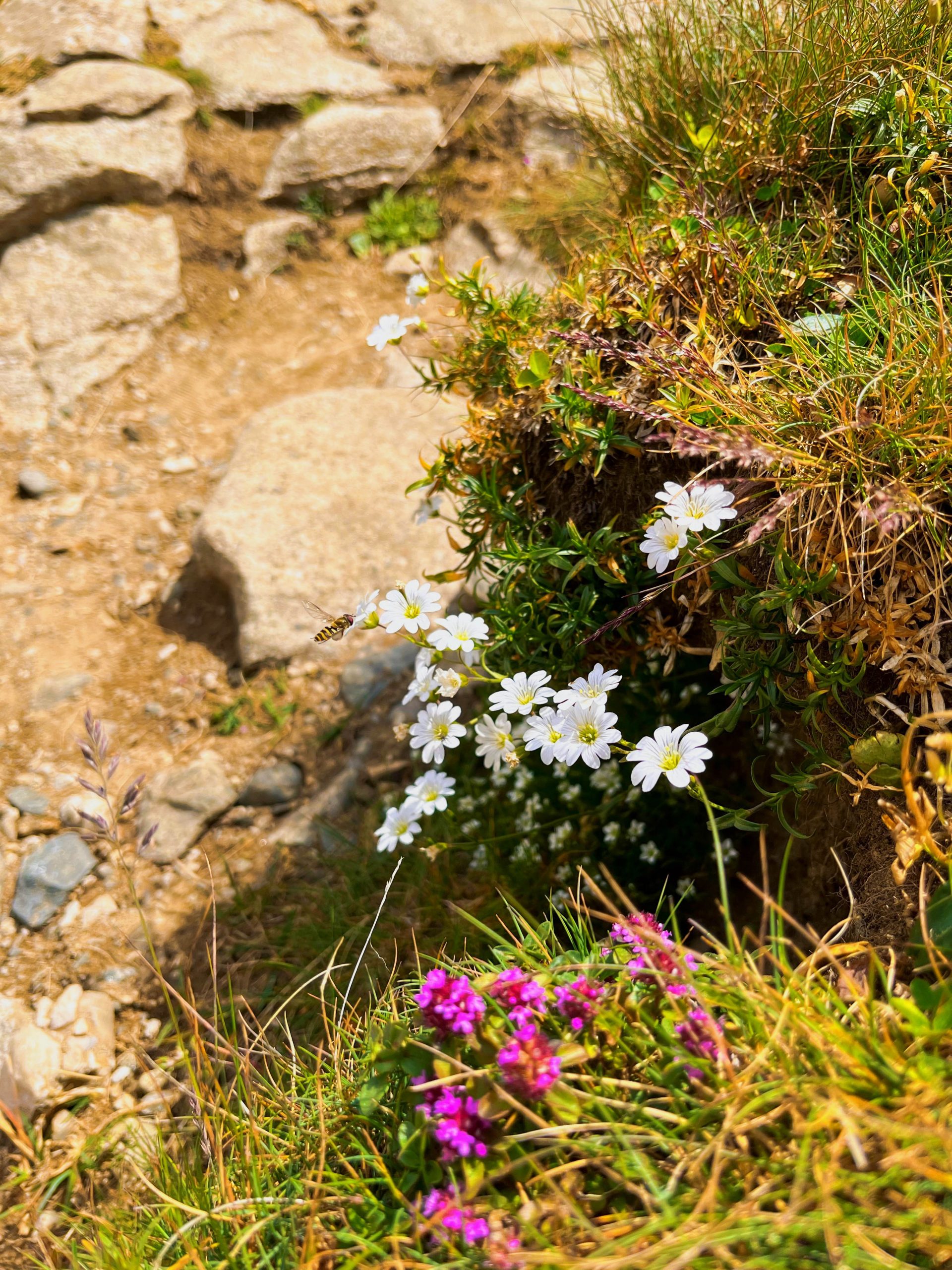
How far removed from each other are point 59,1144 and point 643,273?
2671mm

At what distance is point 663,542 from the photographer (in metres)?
1.72

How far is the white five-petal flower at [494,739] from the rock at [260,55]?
420 cm

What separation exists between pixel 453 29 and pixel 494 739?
4.78 meters

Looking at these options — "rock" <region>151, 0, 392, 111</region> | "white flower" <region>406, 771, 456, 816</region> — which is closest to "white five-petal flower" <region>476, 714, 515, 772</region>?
"white flower" <region>406, 771, 456, 816</region>

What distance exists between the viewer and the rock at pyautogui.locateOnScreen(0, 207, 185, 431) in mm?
4137

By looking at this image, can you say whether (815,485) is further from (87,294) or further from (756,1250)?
(87,294)

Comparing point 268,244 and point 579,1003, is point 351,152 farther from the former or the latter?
point 579,1003

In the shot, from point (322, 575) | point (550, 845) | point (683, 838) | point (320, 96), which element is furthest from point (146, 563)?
point (320, 96)

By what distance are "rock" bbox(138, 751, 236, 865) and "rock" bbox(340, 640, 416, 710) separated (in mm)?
518

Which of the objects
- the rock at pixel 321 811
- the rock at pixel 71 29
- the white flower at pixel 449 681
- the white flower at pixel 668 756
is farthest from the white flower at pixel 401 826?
the rock at pixel 71 29

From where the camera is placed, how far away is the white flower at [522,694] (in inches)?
70.9

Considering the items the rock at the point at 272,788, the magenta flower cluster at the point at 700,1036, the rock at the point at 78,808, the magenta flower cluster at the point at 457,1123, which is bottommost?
the rock at the point at 78,808

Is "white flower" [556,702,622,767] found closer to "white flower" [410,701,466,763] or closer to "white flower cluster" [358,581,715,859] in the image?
"white flower cluster" [358,581,715,859]

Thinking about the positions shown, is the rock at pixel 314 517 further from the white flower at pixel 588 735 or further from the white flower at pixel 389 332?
the white flower at pixel 588 735
